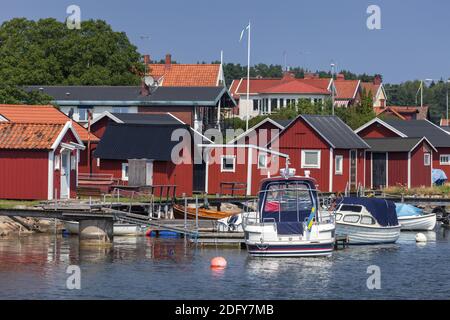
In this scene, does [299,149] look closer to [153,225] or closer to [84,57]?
[153,225]

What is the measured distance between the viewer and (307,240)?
153 ft

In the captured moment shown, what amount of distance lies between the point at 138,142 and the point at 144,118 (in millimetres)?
10103

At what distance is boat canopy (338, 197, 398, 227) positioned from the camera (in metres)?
55.5

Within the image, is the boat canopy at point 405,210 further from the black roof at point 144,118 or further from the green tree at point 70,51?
the green tree at point 70,51

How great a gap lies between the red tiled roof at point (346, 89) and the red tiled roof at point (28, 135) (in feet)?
332

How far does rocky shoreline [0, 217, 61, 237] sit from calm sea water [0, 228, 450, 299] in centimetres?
201

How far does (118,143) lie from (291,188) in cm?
1913

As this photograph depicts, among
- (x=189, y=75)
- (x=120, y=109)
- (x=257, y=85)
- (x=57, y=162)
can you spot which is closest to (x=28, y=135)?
(x=57, y=162)

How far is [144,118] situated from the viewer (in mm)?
76688

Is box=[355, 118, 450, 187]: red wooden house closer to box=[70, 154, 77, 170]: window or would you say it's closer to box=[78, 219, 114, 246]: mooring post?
box=[70, 154, 77, 170]: window

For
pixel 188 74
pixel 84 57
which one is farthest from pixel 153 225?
pixel 188 74

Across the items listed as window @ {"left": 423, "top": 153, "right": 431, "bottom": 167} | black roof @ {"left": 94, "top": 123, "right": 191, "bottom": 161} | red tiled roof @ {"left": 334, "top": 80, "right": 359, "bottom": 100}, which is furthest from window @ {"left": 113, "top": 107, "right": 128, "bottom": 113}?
red tiled roof @ {"left": 334, "top": 80, "right": 359, "bottom": 100}

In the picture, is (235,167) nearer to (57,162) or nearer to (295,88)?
(57,162)

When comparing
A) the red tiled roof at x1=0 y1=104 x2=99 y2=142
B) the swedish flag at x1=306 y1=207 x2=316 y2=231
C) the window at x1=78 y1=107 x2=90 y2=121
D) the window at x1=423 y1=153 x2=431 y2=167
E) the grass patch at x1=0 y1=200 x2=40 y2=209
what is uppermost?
the window at x1=78 y1=107 x2=90 y2=121
